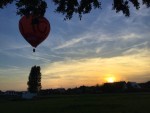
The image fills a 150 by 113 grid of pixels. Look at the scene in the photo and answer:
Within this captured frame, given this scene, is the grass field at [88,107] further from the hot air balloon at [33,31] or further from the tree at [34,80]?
the tree at [34,80]

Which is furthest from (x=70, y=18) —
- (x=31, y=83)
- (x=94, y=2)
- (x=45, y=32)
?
(x=31, y=83)

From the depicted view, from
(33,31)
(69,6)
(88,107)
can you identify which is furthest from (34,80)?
(69,6)

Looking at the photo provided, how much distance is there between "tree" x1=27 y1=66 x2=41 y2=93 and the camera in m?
168

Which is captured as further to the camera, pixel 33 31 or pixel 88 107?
pixel 88 107

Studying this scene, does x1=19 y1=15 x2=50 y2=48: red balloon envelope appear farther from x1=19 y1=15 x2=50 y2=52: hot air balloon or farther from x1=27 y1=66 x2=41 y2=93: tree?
x1=27 y1=66 x2=41 y2=93: tree

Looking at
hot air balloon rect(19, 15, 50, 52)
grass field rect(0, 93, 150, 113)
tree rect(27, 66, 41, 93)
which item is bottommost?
grass field rect(0, 93, 150, 113)

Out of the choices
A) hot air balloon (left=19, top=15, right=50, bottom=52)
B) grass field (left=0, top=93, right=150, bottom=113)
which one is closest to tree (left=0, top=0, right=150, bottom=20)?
hot air balloon (left=19, top=15, right=50, bottom=52)

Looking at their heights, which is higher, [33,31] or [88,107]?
[33,31]

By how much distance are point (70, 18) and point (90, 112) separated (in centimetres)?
1810

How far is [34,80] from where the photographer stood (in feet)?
555

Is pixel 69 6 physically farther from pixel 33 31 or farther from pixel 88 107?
pixel 88 107

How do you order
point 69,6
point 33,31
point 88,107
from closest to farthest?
1. point 69,6
2. point 33,31
3. point 88,107

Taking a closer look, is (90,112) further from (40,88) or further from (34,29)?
(40,88)

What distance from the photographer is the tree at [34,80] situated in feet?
551
